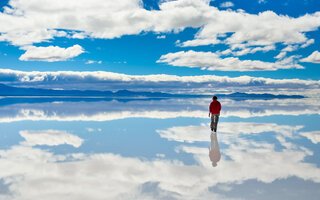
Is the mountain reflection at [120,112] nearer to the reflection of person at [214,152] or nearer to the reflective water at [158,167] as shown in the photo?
the reflective water at [158,167]

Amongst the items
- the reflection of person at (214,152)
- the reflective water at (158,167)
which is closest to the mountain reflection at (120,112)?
the reflective water at (158,167)

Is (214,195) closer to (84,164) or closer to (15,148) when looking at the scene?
(84,164)

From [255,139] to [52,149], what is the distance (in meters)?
8.72

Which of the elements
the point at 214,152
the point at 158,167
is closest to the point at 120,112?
the point at 214,152

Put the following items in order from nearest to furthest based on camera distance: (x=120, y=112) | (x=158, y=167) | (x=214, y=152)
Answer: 1. (x=158, y=167)
2. (x=214, y=152)
3. (x=120, y=112)

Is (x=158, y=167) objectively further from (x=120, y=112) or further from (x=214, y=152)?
(x=120, y=112)

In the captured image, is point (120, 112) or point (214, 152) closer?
point (214, 152)

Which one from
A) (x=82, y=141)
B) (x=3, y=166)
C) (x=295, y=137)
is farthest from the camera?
(x=295, y=137)

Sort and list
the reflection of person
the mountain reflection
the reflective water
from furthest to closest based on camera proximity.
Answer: the mountain reflection, the reflection of person, the reflective water

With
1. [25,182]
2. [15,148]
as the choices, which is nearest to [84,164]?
[25,182]

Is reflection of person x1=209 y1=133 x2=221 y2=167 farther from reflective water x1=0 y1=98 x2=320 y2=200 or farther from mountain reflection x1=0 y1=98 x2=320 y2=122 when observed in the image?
mountain reflection x1=0 y1=98 x2=320 y2=122

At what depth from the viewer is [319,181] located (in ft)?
24.7

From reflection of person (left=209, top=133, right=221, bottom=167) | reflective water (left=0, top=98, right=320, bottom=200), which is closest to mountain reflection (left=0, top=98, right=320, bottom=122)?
reflective water (left=0, top=98, right=320, bottom=200)

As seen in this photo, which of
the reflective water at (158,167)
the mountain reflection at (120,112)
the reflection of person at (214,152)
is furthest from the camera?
the mountain reflection at (120,112)
